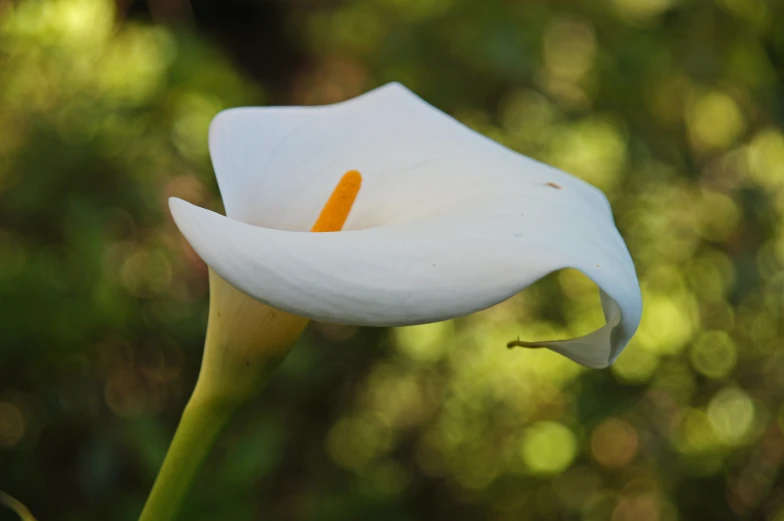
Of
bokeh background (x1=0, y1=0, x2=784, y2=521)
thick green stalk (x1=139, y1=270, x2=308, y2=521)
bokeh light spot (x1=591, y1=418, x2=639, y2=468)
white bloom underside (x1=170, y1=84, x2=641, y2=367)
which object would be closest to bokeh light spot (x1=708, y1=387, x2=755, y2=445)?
bokeh background (x1=0, y1=0, x2=784, y2=521)

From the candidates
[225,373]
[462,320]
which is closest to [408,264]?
[225,373]

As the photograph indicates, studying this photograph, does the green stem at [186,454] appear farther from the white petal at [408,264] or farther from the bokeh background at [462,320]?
the bokeh background at [462,320]

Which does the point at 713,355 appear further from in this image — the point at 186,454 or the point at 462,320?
the point at 186,454

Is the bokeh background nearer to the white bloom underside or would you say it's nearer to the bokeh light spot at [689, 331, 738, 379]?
the bokeh light spot at [689, 331, 738, 379]

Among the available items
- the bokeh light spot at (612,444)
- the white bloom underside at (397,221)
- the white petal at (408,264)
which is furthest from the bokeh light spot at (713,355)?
the white petal at (408,264)

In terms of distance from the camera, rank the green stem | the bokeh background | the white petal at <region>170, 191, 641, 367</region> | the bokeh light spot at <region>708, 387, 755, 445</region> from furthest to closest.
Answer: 1. the bokeh light spot at <region>708, 387, 755, 445</region>
2. the bokeh background
3. the green stem
4. the white petal at <region>170, 191, 641, 367</region>
